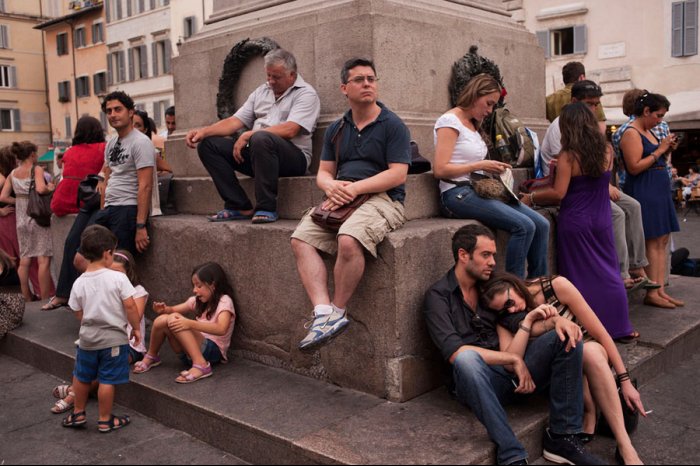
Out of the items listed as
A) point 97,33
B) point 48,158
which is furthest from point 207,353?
point 97,33

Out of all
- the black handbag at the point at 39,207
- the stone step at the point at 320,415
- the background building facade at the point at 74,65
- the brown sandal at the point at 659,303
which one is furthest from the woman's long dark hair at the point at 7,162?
the background building facade at the point at 74,65

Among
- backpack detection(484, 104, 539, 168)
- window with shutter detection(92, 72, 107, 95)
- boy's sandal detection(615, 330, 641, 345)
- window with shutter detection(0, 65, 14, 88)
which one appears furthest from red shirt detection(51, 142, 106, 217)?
window with shutter detection(0, 65, 14, 88)

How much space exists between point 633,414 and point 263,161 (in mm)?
2598

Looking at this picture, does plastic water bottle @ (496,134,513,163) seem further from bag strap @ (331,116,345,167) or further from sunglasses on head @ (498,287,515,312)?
sunglasses on head @ (498,287,515,312)

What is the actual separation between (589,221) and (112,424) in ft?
11.0

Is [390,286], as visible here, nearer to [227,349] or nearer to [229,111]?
[227,349]

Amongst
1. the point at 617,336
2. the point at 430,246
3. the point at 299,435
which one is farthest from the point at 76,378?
the point at 617,336

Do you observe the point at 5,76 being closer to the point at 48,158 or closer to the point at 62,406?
the point at 48,158

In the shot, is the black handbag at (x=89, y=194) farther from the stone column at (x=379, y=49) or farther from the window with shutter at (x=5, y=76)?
the window with shutter at (x=5, y=76)

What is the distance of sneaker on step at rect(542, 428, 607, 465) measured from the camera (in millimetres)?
3457

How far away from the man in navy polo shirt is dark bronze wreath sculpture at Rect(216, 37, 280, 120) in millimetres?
1424

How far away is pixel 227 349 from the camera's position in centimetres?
485

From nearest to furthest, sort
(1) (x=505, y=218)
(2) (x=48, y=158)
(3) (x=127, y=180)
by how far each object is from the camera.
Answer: (1) (x=505, y=218)
(3) (x=127, y=180)
(2) (x=48, y=158)

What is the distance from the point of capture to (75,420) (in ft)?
13.8
